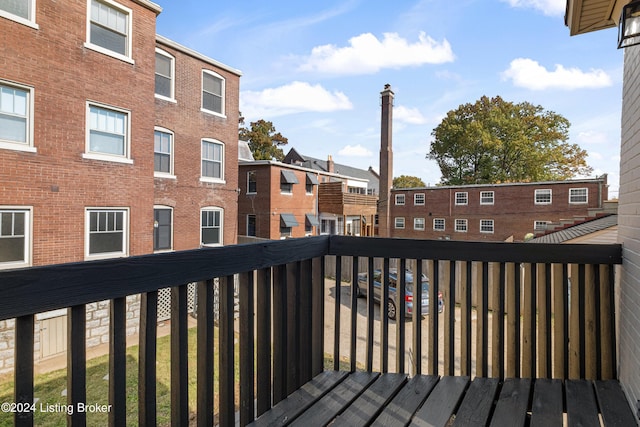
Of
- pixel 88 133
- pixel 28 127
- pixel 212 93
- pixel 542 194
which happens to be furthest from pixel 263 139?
pixel 28 127

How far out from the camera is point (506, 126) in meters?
26.9

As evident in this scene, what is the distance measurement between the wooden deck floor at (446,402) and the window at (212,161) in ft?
35.0

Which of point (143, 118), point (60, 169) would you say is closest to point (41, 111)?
point (60, 169)

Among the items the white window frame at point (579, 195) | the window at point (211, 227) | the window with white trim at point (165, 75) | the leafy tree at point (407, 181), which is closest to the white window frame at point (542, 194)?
the white window frame at point (579, 195)

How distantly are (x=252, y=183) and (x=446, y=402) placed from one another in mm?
16428

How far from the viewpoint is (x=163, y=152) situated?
10.3 m

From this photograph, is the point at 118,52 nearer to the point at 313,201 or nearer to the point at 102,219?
the point at 102,219

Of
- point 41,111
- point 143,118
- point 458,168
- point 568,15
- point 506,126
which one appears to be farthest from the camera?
point 458,168

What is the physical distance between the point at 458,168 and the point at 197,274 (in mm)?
31508

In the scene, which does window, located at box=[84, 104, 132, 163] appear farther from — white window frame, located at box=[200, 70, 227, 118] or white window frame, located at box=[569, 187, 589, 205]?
white window frame, located at box=[569, 187, 589, 205]

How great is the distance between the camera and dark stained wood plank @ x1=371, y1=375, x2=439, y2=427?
165 cm

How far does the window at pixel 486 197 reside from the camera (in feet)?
70.6

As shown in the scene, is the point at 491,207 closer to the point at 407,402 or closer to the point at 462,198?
the point at 462,198

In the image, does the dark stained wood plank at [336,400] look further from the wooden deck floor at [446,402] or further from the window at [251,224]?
the window at [251,224]
